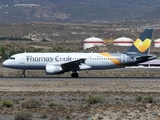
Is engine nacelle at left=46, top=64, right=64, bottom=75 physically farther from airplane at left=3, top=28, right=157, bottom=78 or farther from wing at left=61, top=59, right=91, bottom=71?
wing at left=61, top=59, right=91, bottom=71

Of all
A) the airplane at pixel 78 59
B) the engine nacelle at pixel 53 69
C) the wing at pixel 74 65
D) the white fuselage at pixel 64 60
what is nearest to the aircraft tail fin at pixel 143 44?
the airplane at pixel 78 59

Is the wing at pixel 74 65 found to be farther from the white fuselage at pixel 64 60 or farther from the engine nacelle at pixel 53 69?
the engine nacelle at pixel 53 69

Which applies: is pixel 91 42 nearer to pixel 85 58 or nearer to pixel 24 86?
pixel 85 58

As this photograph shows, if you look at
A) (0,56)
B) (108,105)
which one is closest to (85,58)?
(108,105)

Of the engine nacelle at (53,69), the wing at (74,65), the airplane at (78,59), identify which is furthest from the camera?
the airplane at (78,59)

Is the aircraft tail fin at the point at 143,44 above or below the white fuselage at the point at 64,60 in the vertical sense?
above

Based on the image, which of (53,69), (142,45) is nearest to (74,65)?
(53,69)

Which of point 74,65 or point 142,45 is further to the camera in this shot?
point 142,45

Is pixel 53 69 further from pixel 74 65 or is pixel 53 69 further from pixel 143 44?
pixel 143 44

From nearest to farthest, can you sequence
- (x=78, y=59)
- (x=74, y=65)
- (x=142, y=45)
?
1. (x=74, y=65)
2. (x=78, y=59)
3. (x=142, y=45)

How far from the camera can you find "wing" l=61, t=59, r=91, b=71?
70438 millimetres

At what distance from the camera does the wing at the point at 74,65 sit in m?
70.4

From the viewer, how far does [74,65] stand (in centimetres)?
7100

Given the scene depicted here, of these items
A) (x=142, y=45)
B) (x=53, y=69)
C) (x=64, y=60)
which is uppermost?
(x=142, y=45)
